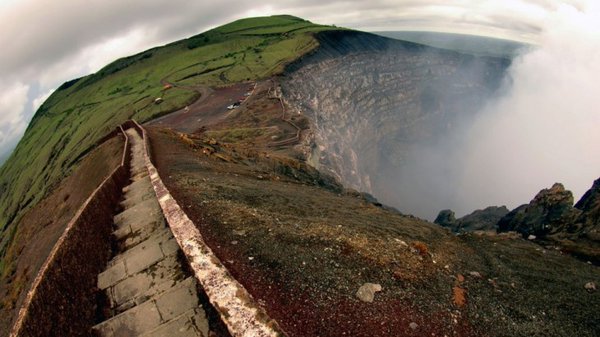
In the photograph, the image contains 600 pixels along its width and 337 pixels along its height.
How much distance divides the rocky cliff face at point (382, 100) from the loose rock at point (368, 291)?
1958 inches

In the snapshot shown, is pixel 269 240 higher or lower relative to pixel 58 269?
lower

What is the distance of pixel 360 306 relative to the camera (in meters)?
8.55

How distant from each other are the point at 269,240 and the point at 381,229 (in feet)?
18.8

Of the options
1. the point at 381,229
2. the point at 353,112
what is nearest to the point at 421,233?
the point at 381,229

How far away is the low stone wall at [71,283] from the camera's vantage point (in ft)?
24.5

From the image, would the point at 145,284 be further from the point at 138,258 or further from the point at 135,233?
the point at 135,233

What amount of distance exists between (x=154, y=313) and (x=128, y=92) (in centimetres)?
14574

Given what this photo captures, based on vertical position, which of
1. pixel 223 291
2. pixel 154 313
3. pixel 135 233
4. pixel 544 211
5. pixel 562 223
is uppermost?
pixel 223 291

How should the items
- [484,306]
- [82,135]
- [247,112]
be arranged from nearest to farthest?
1. [484,306]
2. [247,112]
3. [82,135]

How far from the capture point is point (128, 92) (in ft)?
451

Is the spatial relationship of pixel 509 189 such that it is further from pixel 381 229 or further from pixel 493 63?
pixel 381 229

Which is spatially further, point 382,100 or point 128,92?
point 128,92

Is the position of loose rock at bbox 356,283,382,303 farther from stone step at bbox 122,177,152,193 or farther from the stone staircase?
stone step at bbox 122,177,152,193

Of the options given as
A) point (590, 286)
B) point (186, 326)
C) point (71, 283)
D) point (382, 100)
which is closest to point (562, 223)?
point (590, 286)
